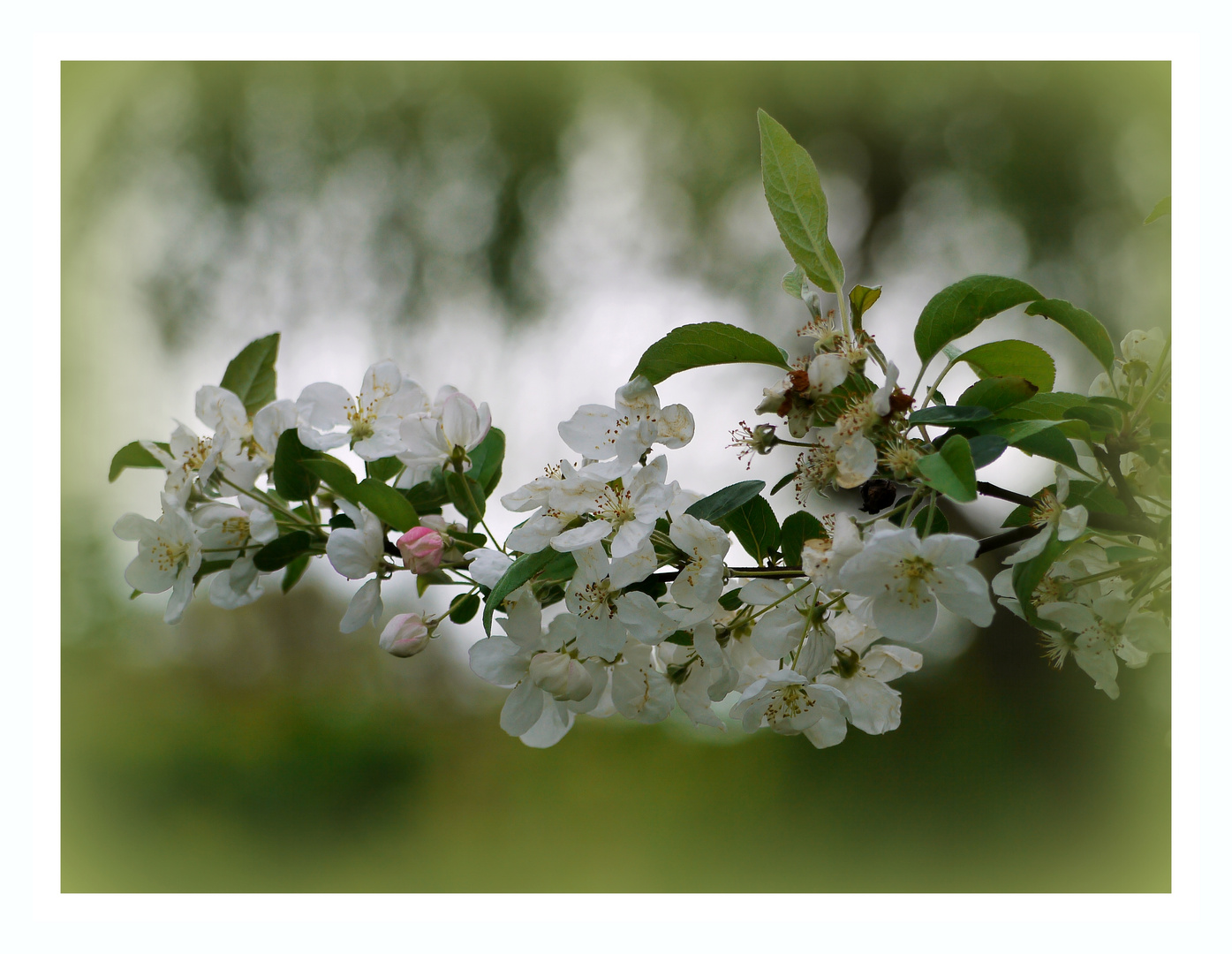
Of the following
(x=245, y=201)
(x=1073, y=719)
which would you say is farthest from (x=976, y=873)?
(x=245, y=201)

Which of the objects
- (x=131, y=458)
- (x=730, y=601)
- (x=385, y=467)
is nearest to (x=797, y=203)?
(x=730, y=601)

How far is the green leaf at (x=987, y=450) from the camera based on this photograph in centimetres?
52

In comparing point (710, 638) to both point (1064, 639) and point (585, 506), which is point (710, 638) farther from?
point (1064, 639)

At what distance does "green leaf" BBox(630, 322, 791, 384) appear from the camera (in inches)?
23.2

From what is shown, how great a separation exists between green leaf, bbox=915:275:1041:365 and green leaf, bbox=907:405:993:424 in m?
0.09

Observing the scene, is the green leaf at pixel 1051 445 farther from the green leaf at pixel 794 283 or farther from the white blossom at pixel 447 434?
the white blossom at pixel 447 434

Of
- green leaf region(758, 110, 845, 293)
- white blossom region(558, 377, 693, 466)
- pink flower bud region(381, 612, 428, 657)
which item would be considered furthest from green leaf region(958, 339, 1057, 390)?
pink flower bud region(381, 612, 428, 657)

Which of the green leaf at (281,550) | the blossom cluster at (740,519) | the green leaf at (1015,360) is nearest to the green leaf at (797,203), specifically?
the blossom cluster at (740,519)

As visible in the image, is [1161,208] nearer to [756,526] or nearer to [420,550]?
[756,526]

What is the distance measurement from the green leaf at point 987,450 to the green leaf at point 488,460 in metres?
0.40

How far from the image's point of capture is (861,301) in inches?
24.9

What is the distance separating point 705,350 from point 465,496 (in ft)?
0.76

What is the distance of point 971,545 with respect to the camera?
0.48 meters

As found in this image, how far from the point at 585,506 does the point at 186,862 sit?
8.77ft
